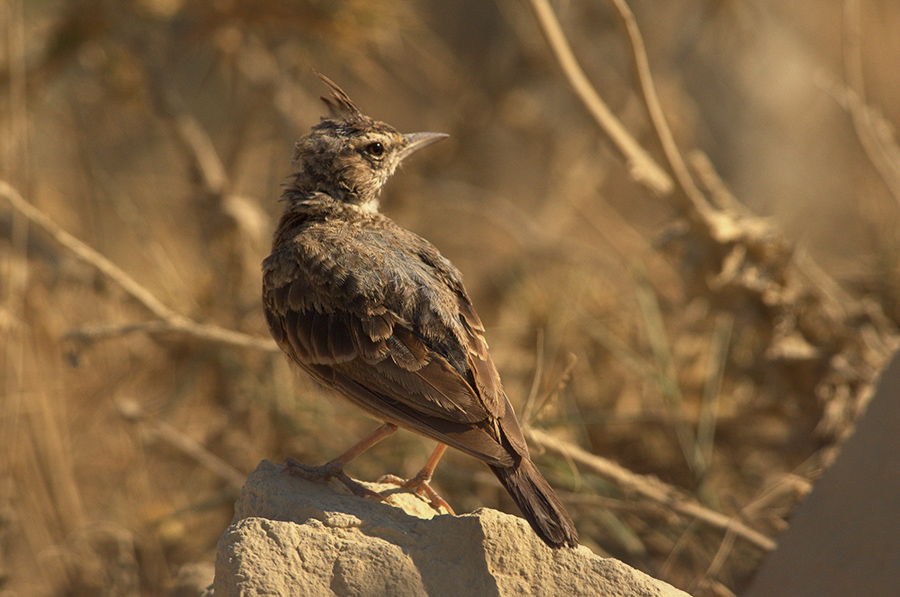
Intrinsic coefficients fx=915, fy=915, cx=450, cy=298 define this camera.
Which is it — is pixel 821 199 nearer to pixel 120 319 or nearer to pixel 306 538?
pixel 120 319

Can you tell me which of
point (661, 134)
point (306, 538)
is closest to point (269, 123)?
point (661, 134)

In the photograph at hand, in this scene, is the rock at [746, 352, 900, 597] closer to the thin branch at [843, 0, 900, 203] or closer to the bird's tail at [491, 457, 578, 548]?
the bird's tail at [491, 457, 578, 548]

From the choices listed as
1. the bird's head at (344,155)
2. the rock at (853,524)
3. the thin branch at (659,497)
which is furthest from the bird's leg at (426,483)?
the rock at (853,524)

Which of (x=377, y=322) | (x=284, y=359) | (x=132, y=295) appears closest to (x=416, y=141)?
(x=377, y=322)

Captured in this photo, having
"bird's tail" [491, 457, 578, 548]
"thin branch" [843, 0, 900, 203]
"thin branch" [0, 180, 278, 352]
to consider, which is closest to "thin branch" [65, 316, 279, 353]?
"thin branch" [0, 180, 278, 352]

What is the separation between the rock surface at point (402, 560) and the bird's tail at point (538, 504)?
158 mm

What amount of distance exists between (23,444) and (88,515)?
Answer: 72 cm

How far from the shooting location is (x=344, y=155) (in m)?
4.27

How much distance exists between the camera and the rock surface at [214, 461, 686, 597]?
287cm

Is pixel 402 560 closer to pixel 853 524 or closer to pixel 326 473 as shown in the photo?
pixel 326 473

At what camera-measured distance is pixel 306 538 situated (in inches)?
118

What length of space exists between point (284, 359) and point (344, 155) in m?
2.52

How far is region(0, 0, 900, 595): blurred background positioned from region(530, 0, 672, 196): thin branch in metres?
0.10

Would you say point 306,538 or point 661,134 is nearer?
point 306,538
